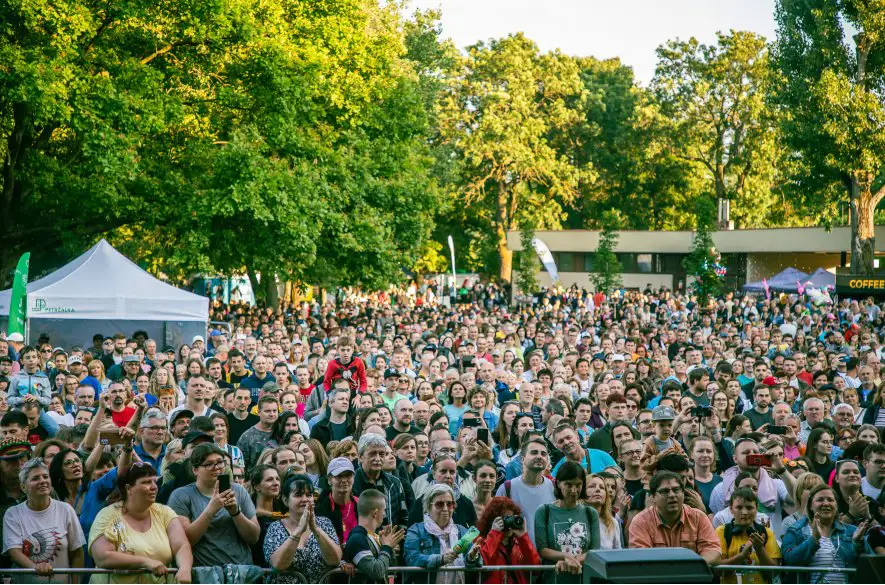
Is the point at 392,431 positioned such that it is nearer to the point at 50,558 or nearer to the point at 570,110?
the point at 50,558

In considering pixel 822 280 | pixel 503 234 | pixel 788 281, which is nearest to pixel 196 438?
pixel 788 281

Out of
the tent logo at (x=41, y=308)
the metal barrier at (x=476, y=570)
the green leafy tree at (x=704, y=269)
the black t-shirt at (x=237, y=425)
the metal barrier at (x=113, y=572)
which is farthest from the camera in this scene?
the green leafy tree at (x=704, y=269)

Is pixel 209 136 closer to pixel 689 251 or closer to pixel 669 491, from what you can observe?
pixel 669 491

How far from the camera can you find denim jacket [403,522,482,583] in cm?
618

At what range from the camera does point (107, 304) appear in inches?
719

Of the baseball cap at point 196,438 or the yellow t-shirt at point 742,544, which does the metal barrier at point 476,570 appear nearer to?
the yellow t-shirt at point 742,544

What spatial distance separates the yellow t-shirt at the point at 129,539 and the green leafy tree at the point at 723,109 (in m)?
47.5

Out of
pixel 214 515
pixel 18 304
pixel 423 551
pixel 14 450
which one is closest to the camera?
pixel 214 515

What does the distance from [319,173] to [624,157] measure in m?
32.2

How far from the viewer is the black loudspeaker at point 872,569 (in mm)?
4820

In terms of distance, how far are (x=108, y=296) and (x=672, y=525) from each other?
13723 mm

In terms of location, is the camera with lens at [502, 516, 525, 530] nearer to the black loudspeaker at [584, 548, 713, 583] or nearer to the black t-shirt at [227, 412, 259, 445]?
the black loudspeaker at [584, 548, 713, 583]

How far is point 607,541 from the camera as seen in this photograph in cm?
680

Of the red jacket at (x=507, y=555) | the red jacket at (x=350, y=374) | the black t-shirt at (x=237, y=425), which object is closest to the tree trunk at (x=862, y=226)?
the red jacket at (x=350, y=374)
